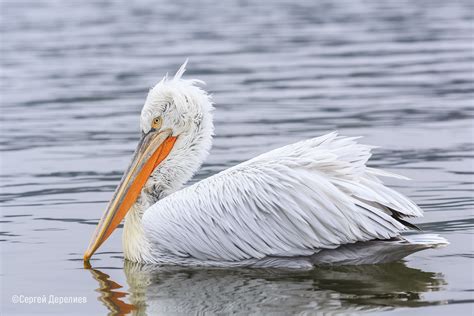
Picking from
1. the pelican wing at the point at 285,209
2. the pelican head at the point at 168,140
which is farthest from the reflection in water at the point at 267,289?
the pelican head at the point at 168,140

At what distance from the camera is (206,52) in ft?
56.1

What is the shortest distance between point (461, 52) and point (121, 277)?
10810mm

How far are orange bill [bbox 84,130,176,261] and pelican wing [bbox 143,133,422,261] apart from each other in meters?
0.32

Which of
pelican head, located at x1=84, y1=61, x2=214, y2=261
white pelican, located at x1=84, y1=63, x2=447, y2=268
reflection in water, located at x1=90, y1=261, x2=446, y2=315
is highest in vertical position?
pelican head, located at x1=84, y1=61, x2=214, y2=261

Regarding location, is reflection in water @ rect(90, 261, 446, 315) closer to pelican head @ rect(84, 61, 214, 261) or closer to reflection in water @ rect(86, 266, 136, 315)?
reflection in water @ rect(86, 266, 136, 315)

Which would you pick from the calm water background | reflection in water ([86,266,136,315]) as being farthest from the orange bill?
reflection in water ([86,266,136,315])

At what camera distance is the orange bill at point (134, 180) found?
6625 mm

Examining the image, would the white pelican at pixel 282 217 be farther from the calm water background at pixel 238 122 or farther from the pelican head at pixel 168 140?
the pelican head at pixel 168 140

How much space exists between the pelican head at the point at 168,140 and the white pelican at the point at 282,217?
223 mm

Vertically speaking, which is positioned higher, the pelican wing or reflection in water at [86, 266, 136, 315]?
the pelican wing

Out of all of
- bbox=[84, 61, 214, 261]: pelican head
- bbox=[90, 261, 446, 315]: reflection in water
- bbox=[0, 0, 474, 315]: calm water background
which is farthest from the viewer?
bbox=[84, 61, 214, 261]: pelican head

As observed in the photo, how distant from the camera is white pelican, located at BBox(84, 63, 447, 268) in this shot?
237 inches

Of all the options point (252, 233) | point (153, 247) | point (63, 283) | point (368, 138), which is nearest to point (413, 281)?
point (252, 233)

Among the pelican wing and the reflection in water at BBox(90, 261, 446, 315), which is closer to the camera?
the reflection in water at BBox(90, 261, 446, 315)
